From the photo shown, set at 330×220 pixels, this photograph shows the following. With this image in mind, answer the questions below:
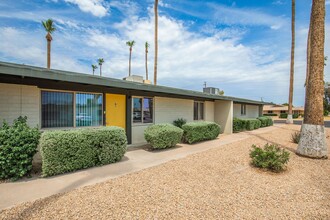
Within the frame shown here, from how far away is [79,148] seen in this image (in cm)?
505

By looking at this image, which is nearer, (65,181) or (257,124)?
(65,181)

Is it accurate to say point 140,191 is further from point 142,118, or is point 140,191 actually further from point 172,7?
point 172,7

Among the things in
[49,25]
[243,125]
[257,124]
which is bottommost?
[257,124]

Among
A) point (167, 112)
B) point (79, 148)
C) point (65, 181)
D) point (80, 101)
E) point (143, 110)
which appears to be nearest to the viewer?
point (65, 181)

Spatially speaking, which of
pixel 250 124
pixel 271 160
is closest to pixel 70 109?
pixel 271 160

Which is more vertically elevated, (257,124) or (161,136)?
(161,136)

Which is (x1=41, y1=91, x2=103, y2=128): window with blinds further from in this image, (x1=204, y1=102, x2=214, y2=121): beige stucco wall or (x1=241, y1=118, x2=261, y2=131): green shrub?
(x1=241, y1=118, x2=261, y2=131): green shrub

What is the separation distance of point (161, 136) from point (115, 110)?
2.30 m

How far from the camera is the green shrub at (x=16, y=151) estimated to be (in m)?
4.20

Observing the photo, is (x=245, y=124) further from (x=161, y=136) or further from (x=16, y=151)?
(x=16, y=151)

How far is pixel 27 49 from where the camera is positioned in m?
12.3

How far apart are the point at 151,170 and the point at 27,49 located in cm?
1294

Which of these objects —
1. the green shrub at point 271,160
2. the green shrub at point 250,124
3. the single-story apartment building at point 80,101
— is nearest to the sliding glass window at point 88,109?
the single-story apartment building at point 80,101

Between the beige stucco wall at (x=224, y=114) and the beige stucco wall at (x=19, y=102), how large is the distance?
1187 cm
